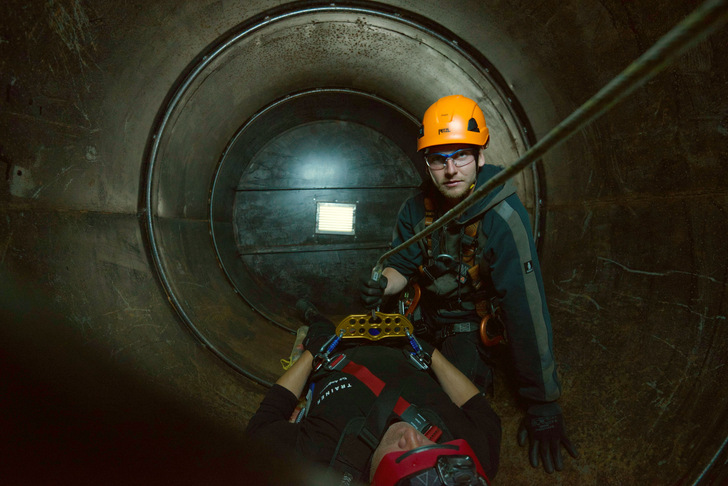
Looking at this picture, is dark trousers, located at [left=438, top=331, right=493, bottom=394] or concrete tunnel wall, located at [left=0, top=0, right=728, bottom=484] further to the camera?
dark trousers, located at [left=438, top=331, right=493, bottom=394]

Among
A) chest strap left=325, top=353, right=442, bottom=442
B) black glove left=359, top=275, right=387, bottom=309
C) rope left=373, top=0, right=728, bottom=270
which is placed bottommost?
chest strap left=325, top=353, right=442, bottom=442

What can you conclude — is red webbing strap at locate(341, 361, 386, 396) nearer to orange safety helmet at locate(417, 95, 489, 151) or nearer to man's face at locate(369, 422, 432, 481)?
man's face at locate(369, 422, 432, 481)

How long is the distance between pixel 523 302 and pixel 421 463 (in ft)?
3.12

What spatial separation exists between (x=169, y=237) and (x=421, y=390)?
189 centimetres

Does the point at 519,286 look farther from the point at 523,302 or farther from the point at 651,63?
the point at 651,63

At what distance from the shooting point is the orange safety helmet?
1.94 m

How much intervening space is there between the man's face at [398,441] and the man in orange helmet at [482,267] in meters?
0.71

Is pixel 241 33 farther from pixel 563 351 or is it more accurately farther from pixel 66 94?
pixel 563 351

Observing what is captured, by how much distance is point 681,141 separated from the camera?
1684mm

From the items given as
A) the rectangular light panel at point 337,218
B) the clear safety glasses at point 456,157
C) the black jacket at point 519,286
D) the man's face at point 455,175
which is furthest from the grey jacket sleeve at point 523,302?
the rectangular light panel at point 337,218

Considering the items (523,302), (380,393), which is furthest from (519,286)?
(380,393)

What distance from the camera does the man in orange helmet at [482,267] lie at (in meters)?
1.87

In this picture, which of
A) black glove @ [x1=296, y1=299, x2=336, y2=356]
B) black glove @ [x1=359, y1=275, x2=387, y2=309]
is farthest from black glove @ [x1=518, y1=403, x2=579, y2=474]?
black glove @ [x1=296, y1=299, x2=336, y2=356]

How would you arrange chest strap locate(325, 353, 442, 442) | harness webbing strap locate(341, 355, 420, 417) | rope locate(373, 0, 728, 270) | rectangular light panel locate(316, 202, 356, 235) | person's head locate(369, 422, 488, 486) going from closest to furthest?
rope locate(373, 0, 728, 270) < person's head locate(369, 422, 488, 486) < chest strap locate(325, 353, 442, 442) < harness webbing strap locate(341, 355, 420, 417) < rectangular light panel locate(316, 202, 356, 235)
